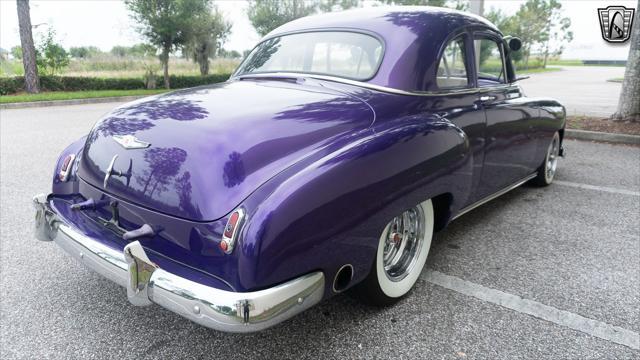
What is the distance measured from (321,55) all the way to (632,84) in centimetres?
714

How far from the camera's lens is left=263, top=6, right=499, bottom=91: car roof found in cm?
258

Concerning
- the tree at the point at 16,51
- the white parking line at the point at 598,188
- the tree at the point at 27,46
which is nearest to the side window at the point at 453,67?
the white parking line at the point at 598,188

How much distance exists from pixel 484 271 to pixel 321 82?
5.36 feet

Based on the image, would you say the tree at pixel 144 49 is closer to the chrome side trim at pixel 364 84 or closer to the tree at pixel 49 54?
the tree at pixel 49 54

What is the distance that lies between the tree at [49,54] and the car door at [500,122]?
18704 mm

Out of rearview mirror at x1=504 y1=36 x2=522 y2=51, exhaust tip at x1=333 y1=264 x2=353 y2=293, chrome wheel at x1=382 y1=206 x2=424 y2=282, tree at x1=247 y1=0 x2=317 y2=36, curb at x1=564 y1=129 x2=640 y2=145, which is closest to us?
exhaust tip at x1=333 y1=264 x2=353 y2=293

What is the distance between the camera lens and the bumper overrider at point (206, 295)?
162 centimetres

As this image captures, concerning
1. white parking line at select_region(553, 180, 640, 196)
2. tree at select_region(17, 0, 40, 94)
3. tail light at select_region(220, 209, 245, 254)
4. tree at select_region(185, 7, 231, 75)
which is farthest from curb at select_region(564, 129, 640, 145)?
tree at select_region(185, 7, 231, 75)

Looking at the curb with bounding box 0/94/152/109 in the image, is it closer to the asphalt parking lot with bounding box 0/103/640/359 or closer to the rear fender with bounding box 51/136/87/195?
the asphalt parking lot with bounding box 0/103/640/359

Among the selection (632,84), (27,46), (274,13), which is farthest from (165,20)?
(632,84)

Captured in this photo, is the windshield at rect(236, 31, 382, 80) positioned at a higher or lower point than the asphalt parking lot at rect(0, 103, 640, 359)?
higher

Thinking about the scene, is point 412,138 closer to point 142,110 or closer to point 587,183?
point 142,110

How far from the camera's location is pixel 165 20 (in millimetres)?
20000

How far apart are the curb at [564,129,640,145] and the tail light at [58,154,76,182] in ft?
25.2
